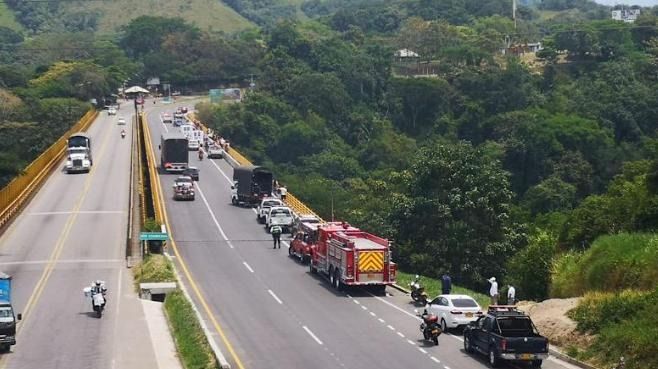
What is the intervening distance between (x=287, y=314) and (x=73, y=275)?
15.3 m

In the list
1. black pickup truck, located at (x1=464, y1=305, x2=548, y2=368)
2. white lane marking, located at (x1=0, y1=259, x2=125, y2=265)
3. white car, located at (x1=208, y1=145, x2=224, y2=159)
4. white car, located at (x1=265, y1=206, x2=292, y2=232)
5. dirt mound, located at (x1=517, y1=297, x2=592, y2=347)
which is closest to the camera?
black pickup truck, located at (x1=464, y1=305, x2=548, y2=368)

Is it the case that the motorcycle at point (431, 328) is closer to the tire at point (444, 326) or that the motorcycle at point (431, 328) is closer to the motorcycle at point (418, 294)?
the tire at point (444, 326)

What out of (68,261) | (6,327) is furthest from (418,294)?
(68,261)

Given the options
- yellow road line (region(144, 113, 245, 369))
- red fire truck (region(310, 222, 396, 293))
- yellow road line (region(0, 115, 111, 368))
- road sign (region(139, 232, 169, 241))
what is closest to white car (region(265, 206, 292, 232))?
yellow road line (region(144, 113, 245, 369))

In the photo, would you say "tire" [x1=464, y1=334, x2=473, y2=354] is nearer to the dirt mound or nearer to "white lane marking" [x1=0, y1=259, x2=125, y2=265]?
the dirt mound

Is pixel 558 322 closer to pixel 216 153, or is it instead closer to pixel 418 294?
pixel 418 294

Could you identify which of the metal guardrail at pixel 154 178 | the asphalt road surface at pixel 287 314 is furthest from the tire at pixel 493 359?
the metal guardrail at pixel 154 178

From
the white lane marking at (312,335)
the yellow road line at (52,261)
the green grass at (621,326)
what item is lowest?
the yellow road line at (52,261)

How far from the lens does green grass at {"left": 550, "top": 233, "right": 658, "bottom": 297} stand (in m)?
34.9

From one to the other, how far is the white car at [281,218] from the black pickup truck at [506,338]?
3126 cm

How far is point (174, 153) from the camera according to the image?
291 ft

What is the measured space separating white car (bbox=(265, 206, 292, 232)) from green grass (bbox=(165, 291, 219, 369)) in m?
19.0

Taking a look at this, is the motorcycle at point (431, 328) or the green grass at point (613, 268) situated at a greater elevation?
the green grass at point (613, 268)

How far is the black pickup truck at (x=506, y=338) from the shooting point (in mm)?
29922
